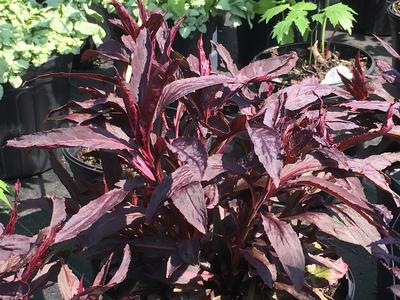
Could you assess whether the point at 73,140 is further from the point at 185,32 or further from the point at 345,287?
the point at 185,32

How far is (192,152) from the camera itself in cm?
127

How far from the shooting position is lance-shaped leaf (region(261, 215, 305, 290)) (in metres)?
1.28

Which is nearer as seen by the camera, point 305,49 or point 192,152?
point 192,152

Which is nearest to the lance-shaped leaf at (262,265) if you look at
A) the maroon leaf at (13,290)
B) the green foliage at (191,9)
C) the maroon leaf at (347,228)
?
the maroon leaf at (347,228)

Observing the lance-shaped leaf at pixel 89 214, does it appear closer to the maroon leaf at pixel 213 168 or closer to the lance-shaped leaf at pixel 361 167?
the maroon leaf at pixel 213 168

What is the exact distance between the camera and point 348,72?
2.85m

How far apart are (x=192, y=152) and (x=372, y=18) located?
11.4 feet

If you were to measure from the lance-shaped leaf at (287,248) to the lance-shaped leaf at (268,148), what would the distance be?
0.64 ft

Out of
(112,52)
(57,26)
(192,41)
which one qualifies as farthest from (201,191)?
(192,41)

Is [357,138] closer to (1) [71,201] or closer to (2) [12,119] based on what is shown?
(1) [71,201]

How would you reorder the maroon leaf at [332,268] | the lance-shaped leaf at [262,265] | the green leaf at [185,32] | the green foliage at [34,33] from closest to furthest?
the lance-shaped leaf at [262,265] → the maroon leaf at [332,268] → the green foliage at [34,33] → the green leaf at [185,32]

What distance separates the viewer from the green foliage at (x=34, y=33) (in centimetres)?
262

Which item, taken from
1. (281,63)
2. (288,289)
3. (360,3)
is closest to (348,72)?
(281,63)

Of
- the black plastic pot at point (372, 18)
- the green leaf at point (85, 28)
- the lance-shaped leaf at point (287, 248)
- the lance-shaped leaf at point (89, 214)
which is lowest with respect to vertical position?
the black plastic pot at point (372, 18)
